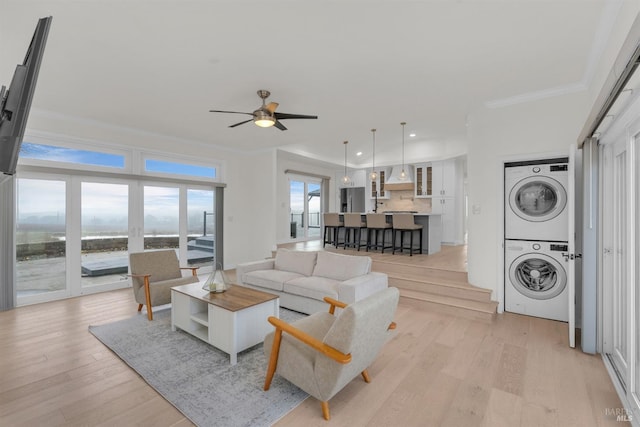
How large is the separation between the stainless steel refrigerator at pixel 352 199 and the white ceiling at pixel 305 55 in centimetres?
508

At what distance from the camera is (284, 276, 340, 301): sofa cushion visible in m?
3.61

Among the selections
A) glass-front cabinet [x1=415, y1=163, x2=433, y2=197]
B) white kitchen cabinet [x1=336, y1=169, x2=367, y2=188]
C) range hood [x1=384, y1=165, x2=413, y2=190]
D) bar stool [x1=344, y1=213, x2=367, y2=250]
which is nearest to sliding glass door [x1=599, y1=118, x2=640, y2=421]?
bar stool [x1=344, y1=213, x2=367, y2=250]

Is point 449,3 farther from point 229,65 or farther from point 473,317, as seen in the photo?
point 473,317

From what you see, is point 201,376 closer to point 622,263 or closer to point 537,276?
point 622,263

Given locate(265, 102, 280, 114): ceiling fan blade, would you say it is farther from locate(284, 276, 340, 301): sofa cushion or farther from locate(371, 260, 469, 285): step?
locate(371, 260, 469, 285): step

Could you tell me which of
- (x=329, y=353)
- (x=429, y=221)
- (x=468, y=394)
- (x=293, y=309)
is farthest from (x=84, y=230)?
(x=429, y=221)

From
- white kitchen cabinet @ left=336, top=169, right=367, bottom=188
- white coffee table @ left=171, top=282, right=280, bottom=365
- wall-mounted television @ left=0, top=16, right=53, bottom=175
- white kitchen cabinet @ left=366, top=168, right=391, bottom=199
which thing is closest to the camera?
wall-mounted television @ left=0, top=16, right=53, bottom=175

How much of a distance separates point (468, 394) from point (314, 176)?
7.22m

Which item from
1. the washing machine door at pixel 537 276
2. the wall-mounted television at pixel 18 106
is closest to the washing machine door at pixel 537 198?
the washing machine door at pixel 537 276

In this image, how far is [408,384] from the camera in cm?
233

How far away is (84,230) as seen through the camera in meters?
4.78

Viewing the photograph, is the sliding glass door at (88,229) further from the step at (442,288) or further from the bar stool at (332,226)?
the step at (442,288)

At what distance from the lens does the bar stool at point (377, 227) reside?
20.6 feet

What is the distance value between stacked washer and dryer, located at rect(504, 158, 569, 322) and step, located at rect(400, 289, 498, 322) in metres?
0.42
